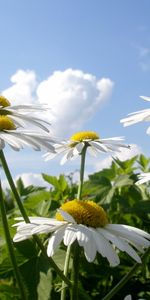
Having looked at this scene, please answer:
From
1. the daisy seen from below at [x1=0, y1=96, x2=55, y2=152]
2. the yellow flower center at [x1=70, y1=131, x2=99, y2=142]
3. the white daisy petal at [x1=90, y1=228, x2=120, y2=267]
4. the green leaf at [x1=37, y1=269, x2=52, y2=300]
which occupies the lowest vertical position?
the green leaf at [x1=37, y1=269, x2=52, y2=300]

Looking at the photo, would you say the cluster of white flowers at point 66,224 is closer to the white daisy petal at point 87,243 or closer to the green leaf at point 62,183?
the white daisy petal at point 87,243

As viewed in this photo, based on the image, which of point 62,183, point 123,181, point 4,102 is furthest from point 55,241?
point 62,183

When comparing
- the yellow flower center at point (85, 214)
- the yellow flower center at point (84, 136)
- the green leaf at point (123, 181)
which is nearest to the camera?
the yellow flower center at point (85, 214)

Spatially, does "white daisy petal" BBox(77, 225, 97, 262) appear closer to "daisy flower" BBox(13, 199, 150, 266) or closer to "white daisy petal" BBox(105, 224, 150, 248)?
"daisy flower" BBox(13, 199, 150, 266)

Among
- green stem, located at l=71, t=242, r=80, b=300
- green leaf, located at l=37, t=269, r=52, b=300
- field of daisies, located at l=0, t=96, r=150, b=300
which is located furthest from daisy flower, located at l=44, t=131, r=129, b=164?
green stem, located at l=71, t=242, r=80, b=300

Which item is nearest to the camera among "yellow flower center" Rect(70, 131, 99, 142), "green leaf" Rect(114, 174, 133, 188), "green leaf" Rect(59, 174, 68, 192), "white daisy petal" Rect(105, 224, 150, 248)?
"white daisy petal" Rect(105, 224, 150, 248)

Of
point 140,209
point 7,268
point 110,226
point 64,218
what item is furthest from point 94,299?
point 64,218

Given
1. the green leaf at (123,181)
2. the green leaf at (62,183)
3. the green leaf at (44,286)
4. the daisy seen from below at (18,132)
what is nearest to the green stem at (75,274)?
the daisy seen from below at (18,132)

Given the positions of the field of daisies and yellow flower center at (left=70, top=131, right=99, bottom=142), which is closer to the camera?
the field of daisies
